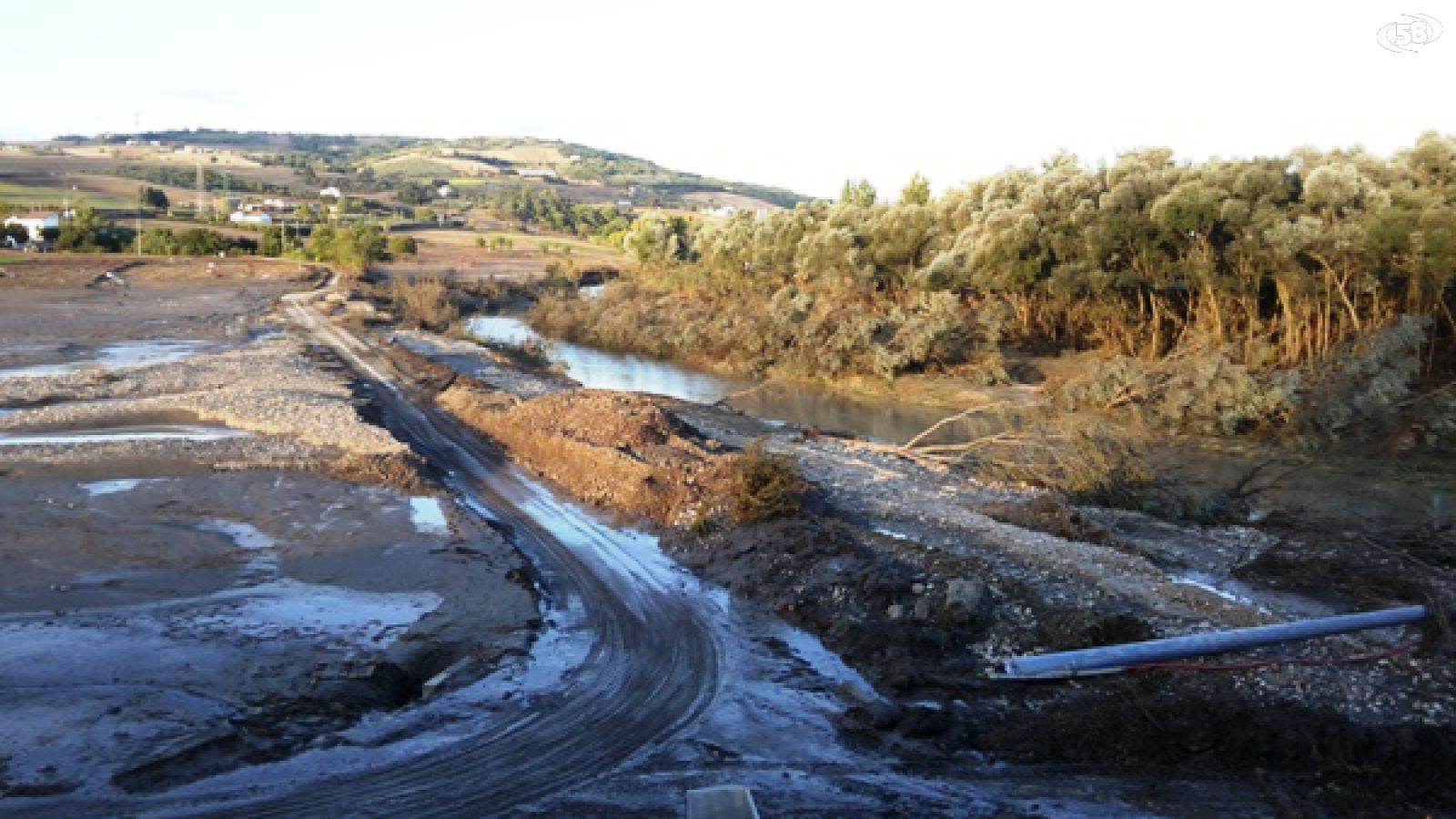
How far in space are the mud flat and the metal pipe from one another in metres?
5.38

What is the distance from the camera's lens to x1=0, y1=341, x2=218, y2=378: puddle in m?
30.5

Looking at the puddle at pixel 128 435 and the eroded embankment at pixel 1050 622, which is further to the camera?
the puddle at pixel 128 435

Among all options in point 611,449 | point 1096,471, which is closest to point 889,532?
point 1096,471

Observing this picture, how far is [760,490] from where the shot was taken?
1639 centimetres

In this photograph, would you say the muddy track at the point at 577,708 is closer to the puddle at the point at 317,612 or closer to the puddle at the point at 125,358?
the puddle at the point at 317,612

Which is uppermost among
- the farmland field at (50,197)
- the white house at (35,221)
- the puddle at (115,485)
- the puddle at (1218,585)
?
the farmland field at (50,197)

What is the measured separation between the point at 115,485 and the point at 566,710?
11052mm

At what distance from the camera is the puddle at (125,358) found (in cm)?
3047

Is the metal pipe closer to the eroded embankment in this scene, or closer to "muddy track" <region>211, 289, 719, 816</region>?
the eroded embankment

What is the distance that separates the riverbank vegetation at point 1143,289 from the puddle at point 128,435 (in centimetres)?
2029

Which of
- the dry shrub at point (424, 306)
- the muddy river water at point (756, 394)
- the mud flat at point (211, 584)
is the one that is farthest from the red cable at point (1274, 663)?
the dry shrub at point (424, 306)

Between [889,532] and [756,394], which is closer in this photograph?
[889,532]

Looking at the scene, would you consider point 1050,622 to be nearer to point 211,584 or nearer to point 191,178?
point 211,584

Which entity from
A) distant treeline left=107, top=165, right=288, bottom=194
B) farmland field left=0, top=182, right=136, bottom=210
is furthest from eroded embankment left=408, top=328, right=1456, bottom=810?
distant treeline left=107, top=165, right=288, bottom=194
